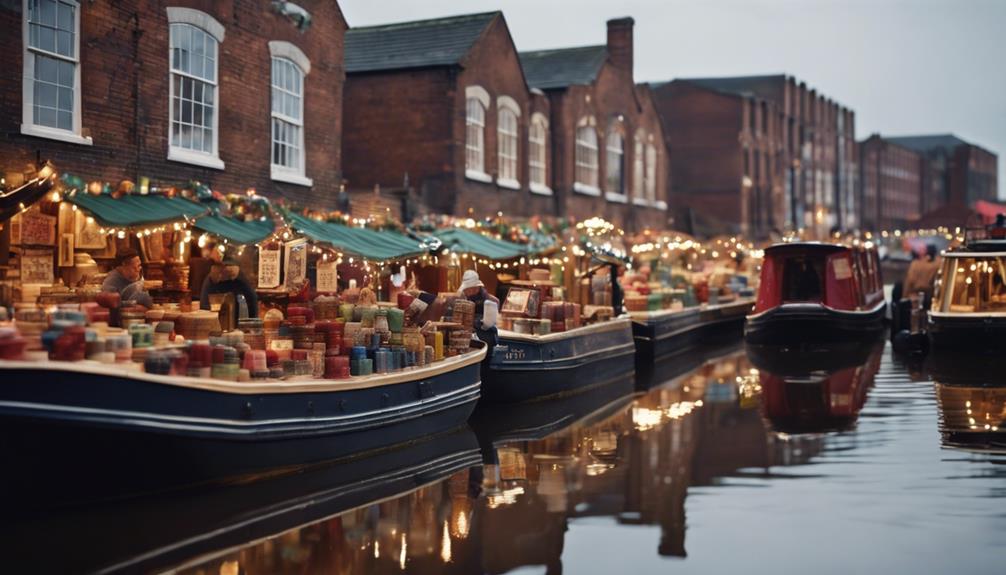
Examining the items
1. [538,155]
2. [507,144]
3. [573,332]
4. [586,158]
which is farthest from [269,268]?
[586,158]

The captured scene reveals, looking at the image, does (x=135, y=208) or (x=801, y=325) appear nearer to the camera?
(x=135, y=208)

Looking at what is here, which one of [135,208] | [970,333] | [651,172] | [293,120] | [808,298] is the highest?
[651,172]

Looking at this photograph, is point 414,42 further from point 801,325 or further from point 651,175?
point 651,175

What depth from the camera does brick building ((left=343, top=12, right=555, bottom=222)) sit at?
92.4 feet

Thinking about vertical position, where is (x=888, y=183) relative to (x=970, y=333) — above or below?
above

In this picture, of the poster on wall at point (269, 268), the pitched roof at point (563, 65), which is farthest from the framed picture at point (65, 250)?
the pitched roof at point (563, 65)

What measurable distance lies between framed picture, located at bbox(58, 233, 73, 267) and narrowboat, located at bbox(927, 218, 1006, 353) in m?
15.5

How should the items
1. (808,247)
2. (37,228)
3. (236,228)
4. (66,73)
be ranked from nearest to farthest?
(37,228)
(66,73)
(236,228)
(808,247)

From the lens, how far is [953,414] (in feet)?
53.4

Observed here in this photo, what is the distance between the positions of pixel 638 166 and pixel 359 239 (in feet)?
79.8

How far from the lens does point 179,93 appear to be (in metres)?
18.0

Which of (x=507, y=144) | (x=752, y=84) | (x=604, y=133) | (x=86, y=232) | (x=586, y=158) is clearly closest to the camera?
(x=86, y=232)

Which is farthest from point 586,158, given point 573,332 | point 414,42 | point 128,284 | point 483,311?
point 128,284

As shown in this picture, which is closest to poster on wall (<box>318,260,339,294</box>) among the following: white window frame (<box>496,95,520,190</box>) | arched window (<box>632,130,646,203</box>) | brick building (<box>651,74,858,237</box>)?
white window frame (<box>496,95,520,190</box>)
